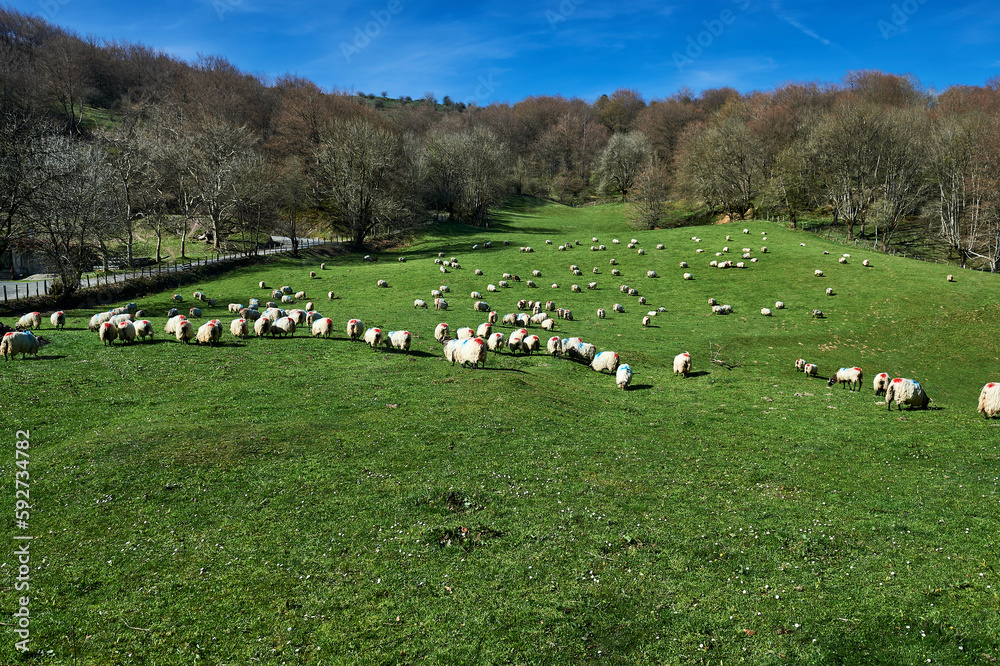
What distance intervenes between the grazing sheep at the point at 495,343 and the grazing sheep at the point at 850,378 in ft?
60.4

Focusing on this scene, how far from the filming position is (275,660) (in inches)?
327

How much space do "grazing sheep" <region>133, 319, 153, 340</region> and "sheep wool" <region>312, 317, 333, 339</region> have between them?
7.94 meters

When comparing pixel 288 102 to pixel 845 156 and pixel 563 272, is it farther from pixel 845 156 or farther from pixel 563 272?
pixel 845 156

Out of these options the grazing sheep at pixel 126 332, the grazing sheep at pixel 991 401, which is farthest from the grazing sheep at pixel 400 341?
→ the grazing sheep at pixel 991 401

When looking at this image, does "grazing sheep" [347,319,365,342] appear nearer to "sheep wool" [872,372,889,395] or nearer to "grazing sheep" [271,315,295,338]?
"grazing sheep" [271,315,295,338]

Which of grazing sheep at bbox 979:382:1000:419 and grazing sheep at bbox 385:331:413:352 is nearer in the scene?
grazing sheep at bbox 979:382:1000:419

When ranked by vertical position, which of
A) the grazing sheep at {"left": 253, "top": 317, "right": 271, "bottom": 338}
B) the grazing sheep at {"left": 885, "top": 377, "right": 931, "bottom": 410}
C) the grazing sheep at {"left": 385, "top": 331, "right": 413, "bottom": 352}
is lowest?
the grazing sheep at {"left": 885, "top": 377, "right": 931, "bottom": 410}

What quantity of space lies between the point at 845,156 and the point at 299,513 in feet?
279

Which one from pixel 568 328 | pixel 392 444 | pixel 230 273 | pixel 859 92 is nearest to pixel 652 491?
pixel 392 444

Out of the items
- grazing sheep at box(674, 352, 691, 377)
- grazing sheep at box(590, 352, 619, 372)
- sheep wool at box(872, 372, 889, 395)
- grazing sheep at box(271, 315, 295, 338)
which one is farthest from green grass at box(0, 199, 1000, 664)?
grazing sheep at box(271, 315, 295, 338)

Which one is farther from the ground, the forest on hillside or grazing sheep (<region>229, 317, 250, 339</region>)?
the forest on hillside

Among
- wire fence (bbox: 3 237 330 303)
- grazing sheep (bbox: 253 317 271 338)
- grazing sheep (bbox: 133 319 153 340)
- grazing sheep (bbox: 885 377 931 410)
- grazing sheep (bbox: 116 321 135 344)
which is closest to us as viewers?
grazing sheep (bbox: 885 377 931 410)

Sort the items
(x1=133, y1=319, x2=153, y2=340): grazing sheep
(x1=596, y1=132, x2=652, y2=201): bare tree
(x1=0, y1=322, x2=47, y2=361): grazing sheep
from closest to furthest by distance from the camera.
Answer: (x1=0, y1=322, x2=47, y2=361): grazing sheep
(x1=133, y1=319, x2=153, y2=340): grazing sheep
(x1=596, y1=132, x2=652, y2=201): bare tree

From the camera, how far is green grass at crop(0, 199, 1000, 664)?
29.2 ft
